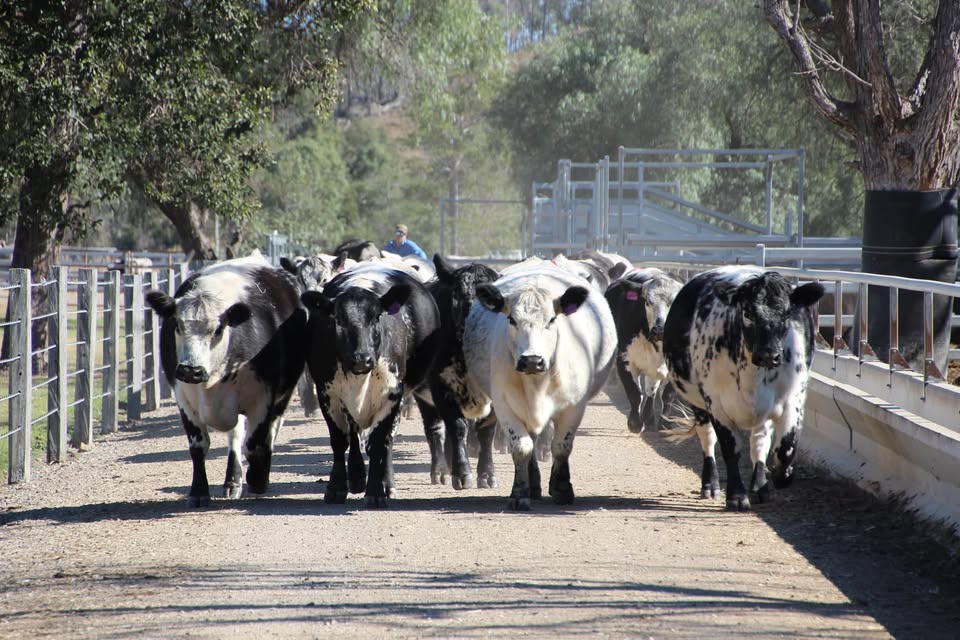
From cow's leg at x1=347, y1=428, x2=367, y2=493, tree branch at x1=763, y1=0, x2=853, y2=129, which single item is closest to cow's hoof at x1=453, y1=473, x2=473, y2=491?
cow's leg at x1=347, y1=428, x2=367, y2=493

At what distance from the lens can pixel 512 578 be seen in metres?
6.80

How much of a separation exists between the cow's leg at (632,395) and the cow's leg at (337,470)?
15.0 feet

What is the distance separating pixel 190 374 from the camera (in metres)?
8.95

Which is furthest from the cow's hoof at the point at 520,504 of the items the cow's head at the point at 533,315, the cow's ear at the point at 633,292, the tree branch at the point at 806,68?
the tree branch at the point at 806,68

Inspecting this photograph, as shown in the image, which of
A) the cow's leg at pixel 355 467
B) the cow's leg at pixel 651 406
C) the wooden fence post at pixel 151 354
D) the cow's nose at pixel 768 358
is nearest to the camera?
the cow's nose at pixel 768 358

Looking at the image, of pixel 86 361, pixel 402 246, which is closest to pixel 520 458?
pixel 86 361

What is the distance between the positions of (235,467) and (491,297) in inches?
99.0

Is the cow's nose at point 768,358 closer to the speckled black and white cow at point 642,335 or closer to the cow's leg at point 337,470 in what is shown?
the cow's leg at point 337,470

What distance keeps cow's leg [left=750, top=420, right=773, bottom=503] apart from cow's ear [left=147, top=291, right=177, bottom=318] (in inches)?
164

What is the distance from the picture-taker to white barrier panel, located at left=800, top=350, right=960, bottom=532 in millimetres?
7844

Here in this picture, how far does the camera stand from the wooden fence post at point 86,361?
44.5 ft

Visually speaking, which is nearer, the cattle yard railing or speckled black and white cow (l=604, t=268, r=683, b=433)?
the cattle yard railing

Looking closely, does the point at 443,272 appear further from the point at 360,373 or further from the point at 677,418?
the point at 677,418

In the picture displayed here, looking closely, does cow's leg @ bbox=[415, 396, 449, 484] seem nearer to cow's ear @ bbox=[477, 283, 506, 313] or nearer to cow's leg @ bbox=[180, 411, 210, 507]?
cow's ear @ bbox=[477, 283, 506, 313]
